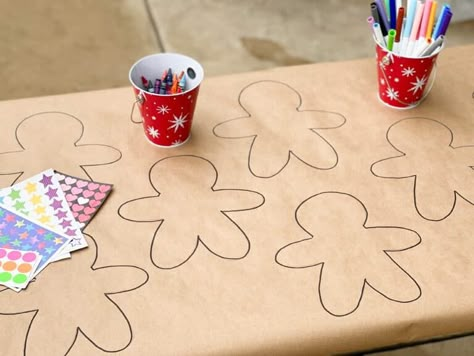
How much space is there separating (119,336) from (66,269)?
12 cm

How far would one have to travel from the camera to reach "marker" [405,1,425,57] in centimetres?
96

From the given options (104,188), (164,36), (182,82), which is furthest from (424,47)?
(164,36)

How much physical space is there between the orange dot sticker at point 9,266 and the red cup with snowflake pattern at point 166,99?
275 millimetres

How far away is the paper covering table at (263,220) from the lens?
70 centimetres

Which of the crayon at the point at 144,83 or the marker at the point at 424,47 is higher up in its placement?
the marker at the point at 424,47

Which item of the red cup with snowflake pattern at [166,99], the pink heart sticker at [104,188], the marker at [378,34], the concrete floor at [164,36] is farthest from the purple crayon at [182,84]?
the concrete floor at [164,36]

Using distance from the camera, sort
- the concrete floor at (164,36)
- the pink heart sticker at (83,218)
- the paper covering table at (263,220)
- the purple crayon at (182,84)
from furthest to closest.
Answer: the concrete floor at (164,36) → the purple crayon at (182,84) → the pink heart sticker at (83,218) → the paper covering table at (263,220)

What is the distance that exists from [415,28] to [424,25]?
0.04 feet

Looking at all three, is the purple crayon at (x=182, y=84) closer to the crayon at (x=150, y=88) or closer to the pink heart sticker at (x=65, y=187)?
the crayon at (x=150, y=88)

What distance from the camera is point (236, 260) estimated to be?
76 cm

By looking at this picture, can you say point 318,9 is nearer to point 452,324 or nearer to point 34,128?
point 34,128

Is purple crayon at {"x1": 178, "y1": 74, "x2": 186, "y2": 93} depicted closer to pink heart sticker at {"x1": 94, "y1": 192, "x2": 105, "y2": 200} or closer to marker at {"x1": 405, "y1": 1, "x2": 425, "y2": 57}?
pink heart sticker at {"x1": 94, "y1": 192, "x2": 105, "y2": 200}

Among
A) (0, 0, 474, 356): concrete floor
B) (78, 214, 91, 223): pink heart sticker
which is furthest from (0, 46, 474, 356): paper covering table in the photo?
(0, 0, 474, 356): concrete floor

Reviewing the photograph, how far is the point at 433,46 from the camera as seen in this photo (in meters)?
0.95
